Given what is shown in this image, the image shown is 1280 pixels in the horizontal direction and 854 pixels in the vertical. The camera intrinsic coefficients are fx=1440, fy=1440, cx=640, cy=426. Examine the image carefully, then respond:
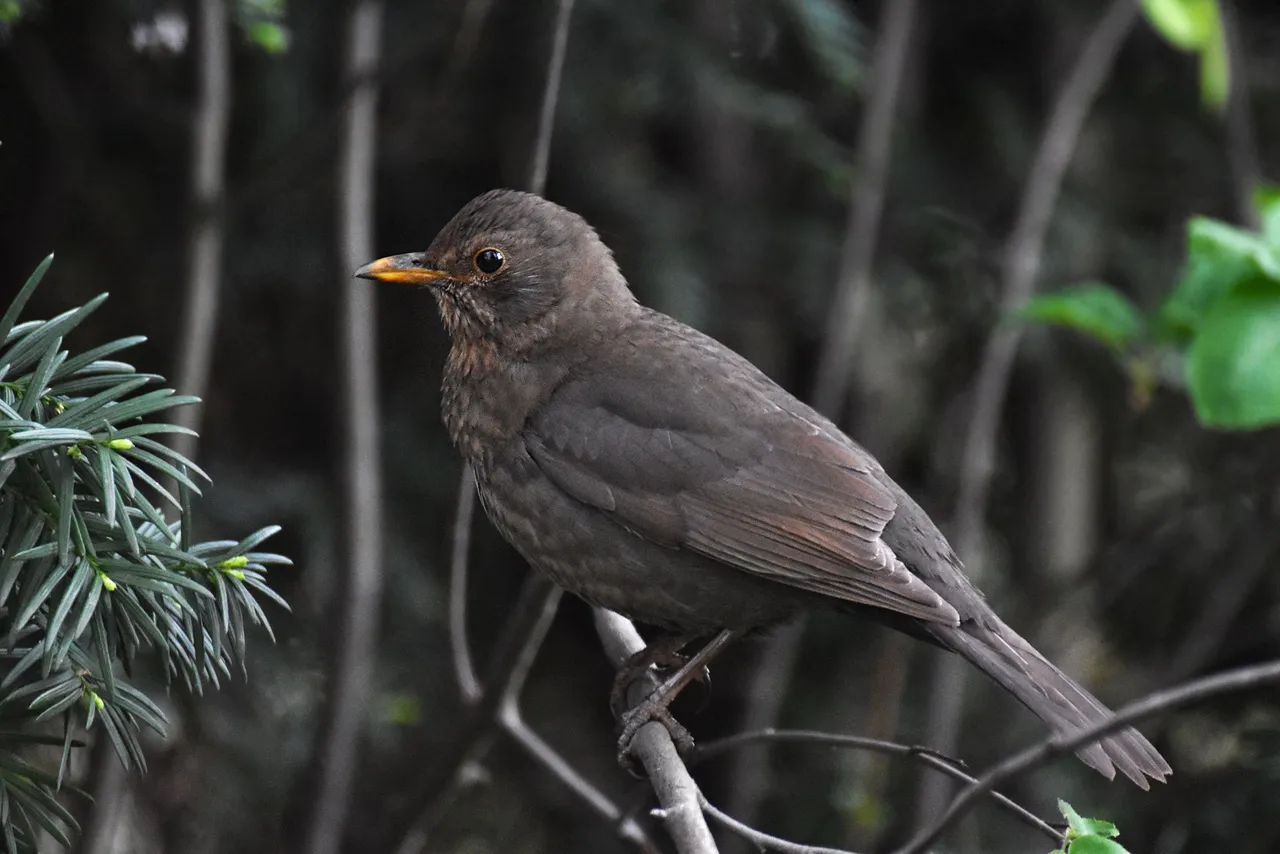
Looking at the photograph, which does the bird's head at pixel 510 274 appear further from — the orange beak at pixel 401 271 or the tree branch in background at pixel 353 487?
the tree branch in background at pixel 353 487

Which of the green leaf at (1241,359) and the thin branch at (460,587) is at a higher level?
the green leaf at (1241,359)

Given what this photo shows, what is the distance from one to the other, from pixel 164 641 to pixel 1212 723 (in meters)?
3.33

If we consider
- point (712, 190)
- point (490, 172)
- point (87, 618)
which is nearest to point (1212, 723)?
point (712, 190)

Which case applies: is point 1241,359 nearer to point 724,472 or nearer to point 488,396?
point 724,472

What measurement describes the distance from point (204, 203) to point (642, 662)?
1528 mm

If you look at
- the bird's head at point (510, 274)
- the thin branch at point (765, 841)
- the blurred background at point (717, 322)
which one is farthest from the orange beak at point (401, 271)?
the thin branch at point (765, 841)

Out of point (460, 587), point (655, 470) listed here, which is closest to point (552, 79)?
point (655, 470)

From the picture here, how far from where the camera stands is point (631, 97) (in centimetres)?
434

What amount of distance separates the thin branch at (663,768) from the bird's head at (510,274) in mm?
710

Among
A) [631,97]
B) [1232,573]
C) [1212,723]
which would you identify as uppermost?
[631,97]

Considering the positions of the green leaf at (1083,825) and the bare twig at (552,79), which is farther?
the bare twig at (552,79)

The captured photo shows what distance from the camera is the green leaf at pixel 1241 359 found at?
2.78 meters

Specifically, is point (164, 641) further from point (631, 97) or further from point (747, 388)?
point (631, 97)

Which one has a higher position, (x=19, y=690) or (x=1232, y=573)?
(x=19, y=690)
